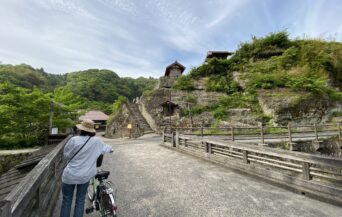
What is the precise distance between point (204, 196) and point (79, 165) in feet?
9.56

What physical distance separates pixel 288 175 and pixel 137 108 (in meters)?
25.5

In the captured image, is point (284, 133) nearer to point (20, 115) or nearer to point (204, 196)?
point (204, 196)

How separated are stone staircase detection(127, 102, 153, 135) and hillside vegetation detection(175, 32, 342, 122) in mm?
6301

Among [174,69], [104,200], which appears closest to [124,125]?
[174,69]

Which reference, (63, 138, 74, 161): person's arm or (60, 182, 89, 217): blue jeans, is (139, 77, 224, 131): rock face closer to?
(60, 182, 89, 217): blue jeans

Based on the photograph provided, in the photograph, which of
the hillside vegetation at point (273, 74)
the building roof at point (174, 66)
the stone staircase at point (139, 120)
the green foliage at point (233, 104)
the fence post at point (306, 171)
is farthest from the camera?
the building roof at point (174, 66)

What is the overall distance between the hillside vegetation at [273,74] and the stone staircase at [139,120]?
6.30m

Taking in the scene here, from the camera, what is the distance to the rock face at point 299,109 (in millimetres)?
19531

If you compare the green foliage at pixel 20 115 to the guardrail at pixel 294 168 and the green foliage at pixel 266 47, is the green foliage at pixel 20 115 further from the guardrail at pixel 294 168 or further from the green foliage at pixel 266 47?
the green foliage at pixel 266 47

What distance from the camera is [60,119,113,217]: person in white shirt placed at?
9.26 feet

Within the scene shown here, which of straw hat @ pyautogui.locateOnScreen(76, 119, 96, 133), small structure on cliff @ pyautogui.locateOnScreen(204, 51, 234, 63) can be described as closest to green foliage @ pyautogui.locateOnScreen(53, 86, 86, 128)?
straw hat @ pyautogui.locateOnScreen(76, 119, 96, 133)

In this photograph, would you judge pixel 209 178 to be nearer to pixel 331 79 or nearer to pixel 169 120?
pixel 169 120

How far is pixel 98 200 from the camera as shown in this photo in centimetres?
340

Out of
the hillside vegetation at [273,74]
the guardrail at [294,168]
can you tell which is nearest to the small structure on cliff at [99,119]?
the hillside vegetation at [273,74]
